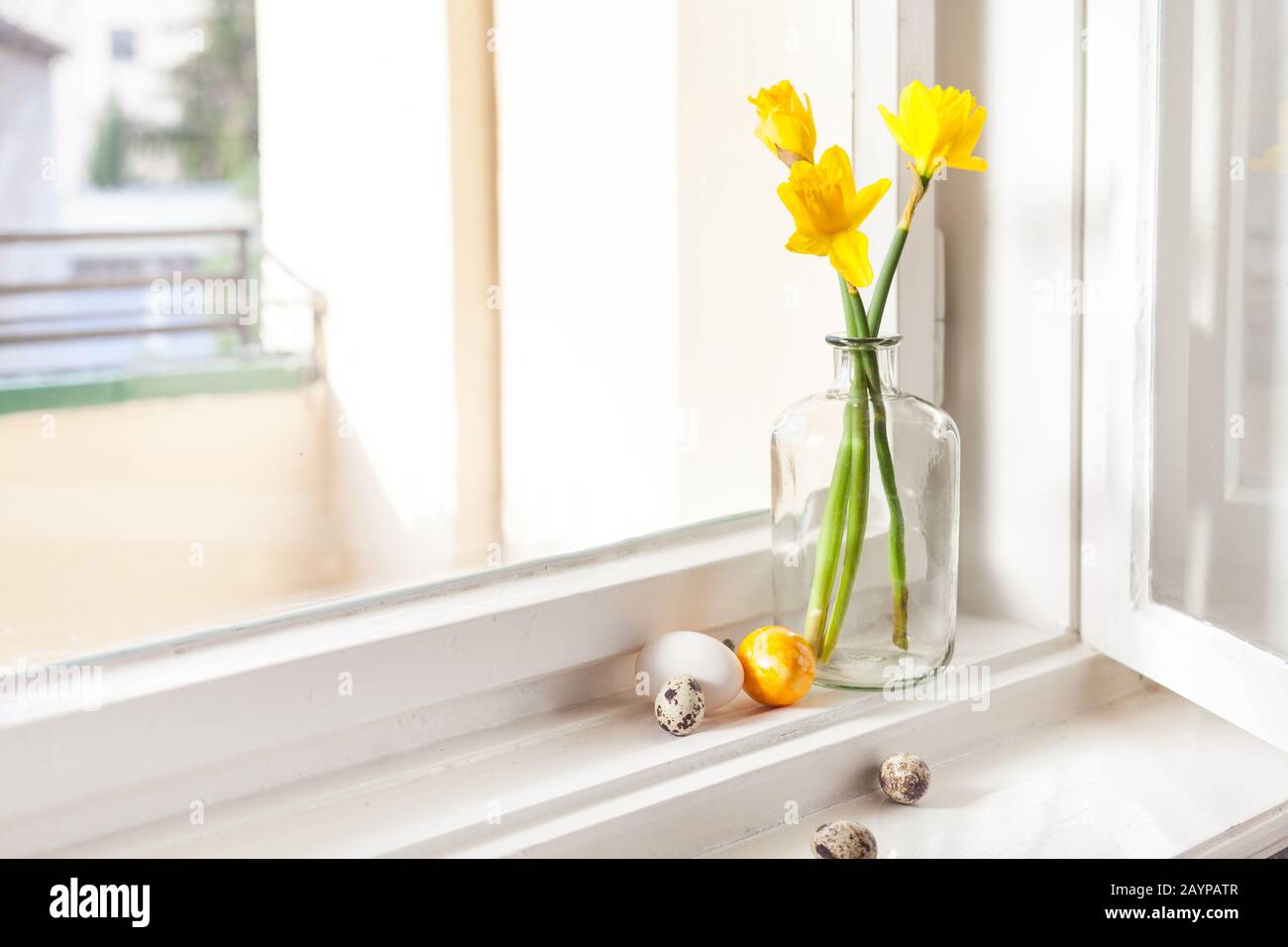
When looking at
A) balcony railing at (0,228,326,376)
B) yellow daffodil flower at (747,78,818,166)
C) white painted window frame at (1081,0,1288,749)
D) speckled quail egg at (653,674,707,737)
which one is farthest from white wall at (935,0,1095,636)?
balcony railing at (0,228,326,376)

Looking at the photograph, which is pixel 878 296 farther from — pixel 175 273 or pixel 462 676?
pixel 175 273

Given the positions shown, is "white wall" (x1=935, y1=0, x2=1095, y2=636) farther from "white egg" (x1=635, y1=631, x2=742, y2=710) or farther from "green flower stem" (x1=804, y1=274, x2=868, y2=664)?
"white egg" (x1=635, y1=631, x2=742, y2=710)

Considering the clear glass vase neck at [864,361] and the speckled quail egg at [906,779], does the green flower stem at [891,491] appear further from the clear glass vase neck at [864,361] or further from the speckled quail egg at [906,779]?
the speckled quail egg at [906,779]

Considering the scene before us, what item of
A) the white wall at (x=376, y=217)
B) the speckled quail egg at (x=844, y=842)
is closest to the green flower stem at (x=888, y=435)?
the speckled quail egg at (x=844, y=842)

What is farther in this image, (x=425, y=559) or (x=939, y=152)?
(x=425, y=559)

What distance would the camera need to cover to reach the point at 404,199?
1.12 m

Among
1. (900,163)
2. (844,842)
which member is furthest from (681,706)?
(900,163)

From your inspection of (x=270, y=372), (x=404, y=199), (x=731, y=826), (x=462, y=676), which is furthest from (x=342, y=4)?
(x=731, y=826)

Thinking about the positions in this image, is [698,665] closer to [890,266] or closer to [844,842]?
[844,842]

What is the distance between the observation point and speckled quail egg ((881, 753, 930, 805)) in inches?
32.0

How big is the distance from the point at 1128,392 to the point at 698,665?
1.21 feet

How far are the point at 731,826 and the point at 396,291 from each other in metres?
0.58

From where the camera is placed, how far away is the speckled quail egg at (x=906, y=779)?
0.81 meters

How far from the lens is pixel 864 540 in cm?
93
